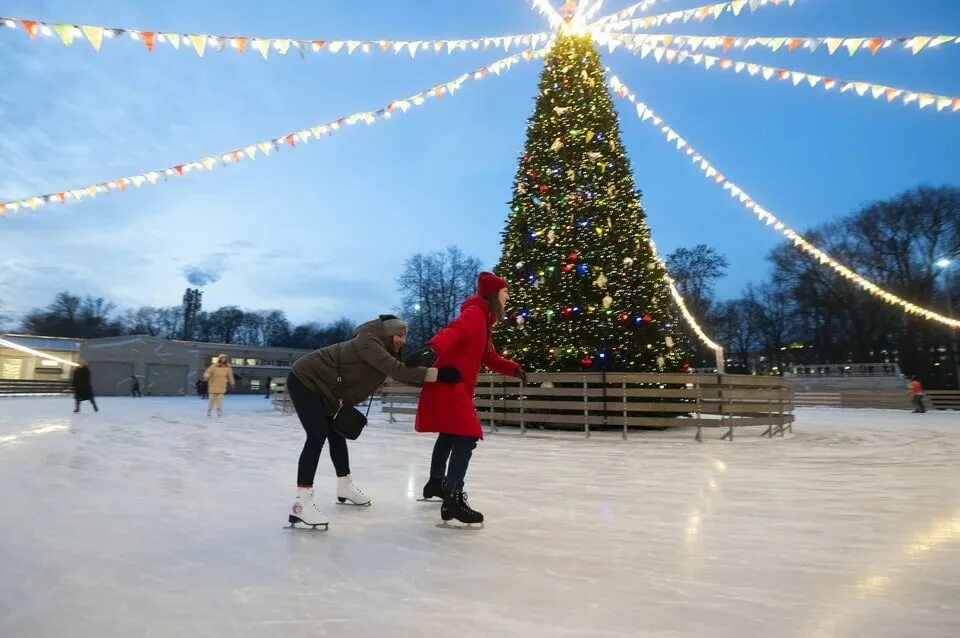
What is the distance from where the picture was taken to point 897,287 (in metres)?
36.1

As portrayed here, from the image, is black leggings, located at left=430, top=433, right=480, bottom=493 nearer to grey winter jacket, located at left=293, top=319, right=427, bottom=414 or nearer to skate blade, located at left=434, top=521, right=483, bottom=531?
skate blade, located at left=434, top=521, right=483, bottom=531

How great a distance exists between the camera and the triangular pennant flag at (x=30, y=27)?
6.60m

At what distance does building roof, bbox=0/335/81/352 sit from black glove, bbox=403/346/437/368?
37.6m

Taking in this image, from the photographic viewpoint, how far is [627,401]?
10.9 m

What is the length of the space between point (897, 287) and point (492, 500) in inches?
1583

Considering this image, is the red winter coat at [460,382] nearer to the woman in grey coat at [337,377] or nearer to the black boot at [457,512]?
the woman in grey coat at [337,377]

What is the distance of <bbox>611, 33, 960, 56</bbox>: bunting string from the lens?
763cm

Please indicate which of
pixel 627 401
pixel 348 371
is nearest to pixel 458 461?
pixel 348 371

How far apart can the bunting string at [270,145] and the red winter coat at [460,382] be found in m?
7.03

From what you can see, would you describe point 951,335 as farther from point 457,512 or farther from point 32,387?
point 32,387

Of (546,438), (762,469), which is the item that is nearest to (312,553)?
(762,469)

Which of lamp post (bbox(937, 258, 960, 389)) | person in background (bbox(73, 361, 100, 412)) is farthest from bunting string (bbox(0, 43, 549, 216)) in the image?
lamp post (bbox(937, 258, 960, 389))

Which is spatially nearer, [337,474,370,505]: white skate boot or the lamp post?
[337,474,370,505]: white skate boot

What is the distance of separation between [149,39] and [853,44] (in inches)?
358
